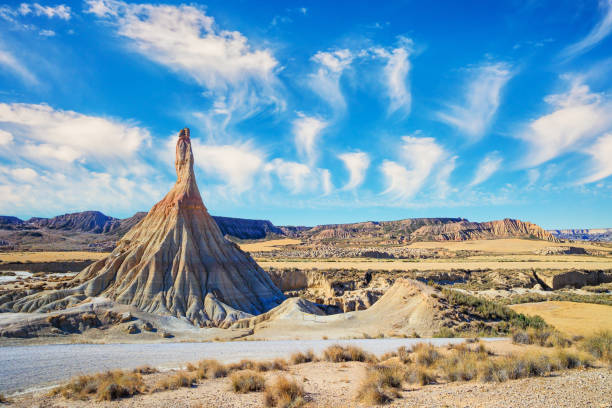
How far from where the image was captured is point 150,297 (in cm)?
2578

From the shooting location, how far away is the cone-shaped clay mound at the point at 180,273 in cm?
2533

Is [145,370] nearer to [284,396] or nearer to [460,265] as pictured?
[284,396]

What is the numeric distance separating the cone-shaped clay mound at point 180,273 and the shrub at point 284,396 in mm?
16591

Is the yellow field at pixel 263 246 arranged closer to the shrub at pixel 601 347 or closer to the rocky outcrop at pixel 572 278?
the rocky outcrop at pixel 572 278

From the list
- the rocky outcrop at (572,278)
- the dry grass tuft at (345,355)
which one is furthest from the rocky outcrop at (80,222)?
the dry grass tuft at (345,355)

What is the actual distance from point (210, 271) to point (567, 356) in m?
24.1

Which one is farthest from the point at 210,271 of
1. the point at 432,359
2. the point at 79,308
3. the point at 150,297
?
the point at 432,359

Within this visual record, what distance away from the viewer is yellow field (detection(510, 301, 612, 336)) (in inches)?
803

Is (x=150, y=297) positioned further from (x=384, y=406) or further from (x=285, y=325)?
(x=384, y=406)

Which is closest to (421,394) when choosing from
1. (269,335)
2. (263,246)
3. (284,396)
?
(284,396)

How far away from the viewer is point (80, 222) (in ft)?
558

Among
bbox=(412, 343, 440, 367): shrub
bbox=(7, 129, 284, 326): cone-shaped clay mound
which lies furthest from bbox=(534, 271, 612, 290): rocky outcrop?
bbox=(412, 343, 440, 367): shrub

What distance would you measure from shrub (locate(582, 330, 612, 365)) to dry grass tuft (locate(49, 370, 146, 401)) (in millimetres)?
12594

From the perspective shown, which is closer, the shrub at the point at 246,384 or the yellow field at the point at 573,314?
the shrub at the point at 246,384
